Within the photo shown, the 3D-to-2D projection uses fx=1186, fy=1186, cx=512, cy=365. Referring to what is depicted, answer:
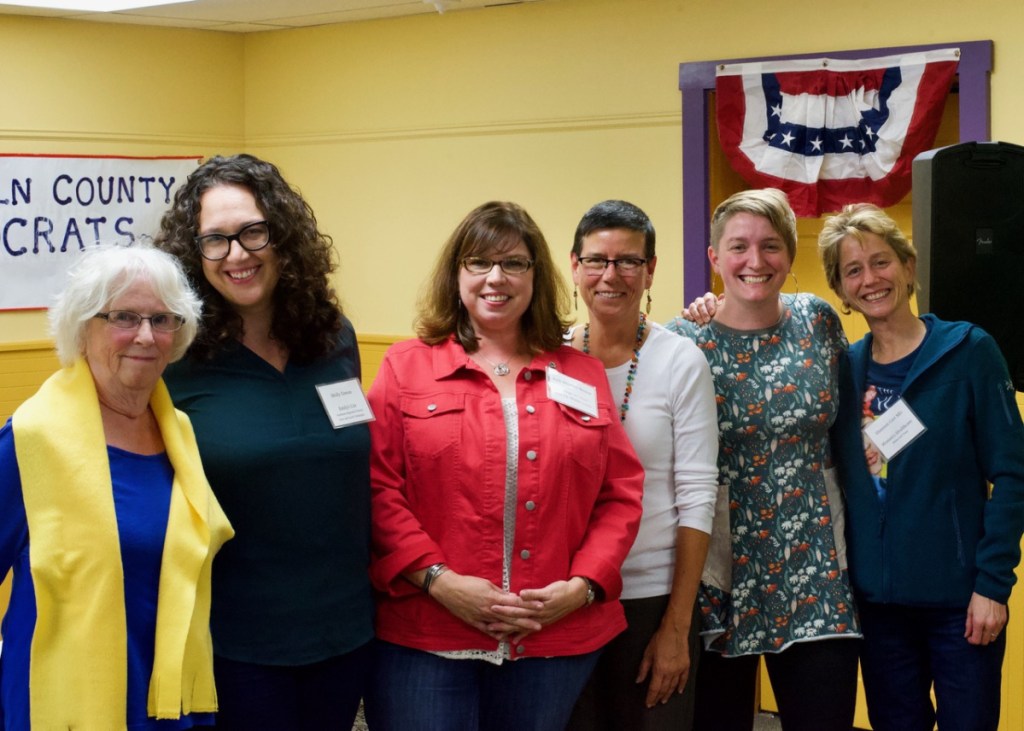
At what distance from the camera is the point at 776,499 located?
240 cm

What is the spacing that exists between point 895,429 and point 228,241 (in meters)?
1.35

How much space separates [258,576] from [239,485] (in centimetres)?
16

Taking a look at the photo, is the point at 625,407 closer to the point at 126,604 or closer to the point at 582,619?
the point at 582,619

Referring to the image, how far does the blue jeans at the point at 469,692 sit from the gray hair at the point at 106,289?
2.33 ft

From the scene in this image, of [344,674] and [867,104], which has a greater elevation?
[867,104]

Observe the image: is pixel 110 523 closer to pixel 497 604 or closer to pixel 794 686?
pixel 497 604

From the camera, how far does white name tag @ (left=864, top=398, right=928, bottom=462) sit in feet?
7.80

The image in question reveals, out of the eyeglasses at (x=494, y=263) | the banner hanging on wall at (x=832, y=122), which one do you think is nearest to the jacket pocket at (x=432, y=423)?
the eyeglasses at (x=494, y=263)

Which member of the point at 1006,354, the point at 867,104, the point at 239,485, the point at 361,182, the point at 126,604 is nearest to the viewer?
the point at 126,604

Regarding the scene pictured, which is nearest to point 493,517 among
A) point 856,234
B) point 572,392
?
point 572,392

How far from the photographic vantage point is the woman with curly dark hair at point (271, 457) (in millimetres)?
1983

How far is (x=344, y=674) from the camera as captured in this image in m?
2.09

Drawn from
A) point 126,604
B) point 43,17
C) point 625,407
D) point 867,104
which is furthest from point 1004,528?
point 43,17

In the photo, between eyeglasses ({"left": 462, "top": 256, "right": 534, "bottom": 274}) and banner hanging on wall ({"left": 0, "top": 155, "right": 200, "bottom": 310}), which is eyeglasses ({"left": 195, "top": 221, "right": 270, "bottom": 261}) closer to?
eyeglasses ({"left": 462, "top": 256, "right": 534, "bottom": 274})
